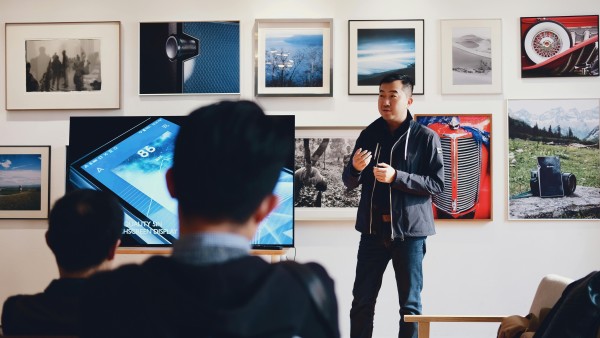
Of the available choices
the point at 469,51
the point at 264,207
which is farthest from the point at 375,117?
the point at 264,207

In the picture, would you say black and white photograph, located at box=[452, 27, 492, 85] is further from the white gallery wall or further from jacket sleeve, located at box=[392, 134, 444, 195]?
jacket sleeve, located at box=[392, 134, 444, 195]

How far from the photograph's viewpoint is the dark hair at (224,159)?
87 centimetres

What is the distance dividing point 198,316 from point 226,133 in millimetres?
255

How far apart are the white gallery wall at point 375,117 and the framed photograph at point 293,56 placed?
0.18 ft

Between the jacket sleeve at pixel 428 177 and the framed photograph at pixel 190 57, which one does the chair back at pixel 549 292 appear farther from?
the framed photograph at pixel 190 57

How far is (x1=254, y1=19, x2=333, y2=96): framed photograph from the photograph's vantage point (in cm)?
423

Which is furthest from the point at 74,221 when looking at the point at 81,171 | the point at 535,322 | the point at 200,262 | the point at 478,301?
the point at 478,301

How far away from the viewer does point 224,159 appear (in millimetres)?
865

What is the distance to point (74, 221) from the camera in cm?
145

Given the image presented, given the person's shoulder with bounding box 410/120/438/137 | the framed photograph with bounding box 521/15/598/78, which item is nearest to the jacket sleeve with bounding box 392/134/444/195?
the person's shoulder with bounding box 410/120/438/137

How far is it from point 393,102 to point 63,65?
8.01ft

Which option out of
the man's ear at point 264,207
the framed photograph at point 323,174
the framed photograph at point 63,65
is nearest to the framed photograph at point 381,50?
the framed photograph at point 323,174

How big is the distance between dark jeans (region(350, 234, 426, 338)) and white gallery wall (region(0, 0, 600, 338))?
0.87m

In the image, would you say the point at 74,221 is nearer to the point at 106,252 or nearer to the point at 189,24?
the point at 106,252
